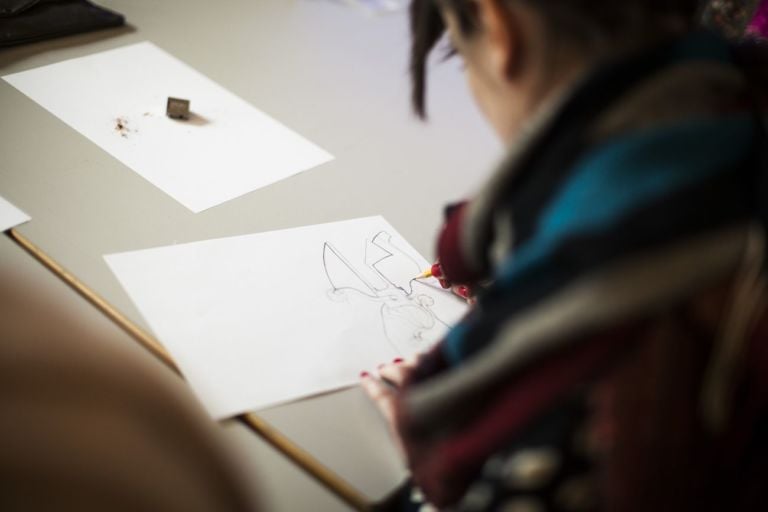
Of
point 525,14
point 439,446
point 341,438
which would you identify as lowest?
point 341,438

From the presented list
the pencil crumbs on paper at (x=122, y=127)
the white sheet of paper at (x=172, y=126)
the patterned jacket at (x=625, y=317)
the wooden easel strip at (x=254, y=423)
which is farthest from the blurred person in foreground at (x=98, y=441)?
the pencil crumbs on paper at (x=122, y=127)

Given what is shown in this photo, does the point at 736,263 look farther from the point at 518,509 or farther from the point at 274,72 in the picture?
the point at 274,72

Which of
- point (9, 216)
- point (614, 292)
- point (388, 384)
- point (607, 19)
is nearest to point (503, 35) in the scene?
point (607, 19)

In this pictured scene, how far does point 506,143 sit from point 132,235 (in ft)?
1.50

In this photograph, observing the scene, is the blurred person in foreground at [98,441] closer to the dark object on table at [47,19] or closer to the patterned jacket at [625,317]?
the patterned jacket at [625,317]

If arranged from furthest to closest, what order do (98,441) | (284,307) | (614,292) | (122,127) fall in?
(122,127)
(284,307)
(614,292)
(98,441)

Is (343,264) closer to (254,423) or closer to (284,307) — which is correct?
(284,307)

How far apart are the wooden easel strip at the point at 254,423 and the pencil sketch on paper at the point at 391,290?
16 cm

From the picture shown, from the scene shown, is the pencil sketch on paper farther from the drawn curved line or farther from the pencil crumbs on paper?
the pencil crumbs on paper

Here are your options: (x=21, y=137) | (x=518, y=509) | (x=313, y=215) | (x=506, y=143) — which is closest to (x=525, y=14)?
(x=506, y=143)

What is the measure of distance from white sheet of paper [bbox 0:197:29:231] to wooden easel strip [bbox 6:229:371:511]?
0.18ft

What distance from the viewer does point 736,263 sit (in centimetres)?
46

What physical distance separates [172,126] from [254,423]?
0.52 meters

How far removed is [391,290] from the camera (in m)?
0.85
